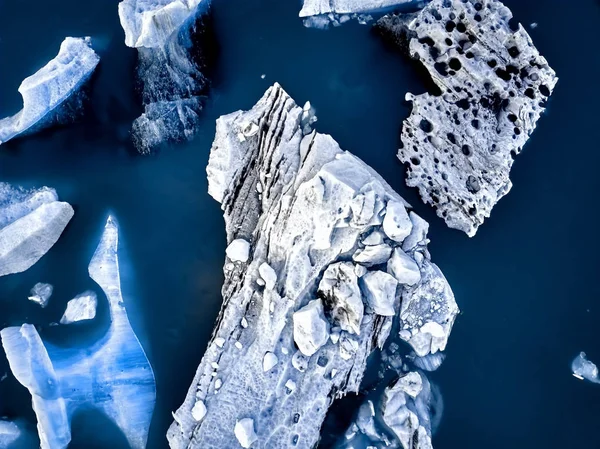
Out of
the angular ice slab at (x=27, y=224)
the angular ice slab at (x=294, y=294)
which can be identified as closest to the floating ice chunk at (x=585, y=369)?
the angular ice slab at (x=294, y=294)

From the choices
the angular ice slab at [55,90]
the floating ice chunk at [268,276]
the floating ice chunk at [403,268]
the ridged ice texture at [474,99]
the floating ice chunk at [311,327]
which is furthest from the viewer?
the angular ice slab at [55,90]

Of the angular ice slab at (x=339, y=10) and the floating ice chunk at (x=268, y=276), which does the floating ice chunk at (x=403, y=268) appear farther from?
the angular ice slab at (x=339, y=10)

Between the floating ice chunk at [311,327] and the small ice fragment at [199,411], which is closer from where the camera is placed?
the floating ice chunk at [311,327]

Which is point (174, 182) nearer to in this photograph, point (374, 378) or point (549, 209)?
point (374, 378)

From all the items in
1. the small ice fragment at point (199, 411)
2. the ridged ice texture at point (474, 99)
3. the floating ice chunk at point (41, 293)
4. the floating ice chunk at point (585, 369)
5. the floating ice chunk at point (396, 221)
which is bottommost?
the floating ice chunk at point (585, 369)

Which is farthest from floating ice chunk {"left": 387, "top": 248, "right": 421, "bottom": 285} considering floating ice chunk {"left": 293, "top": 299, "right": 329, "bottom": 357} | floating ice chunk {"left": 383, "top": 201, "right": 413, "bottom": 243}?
floating ice chunk {"left": 293, "top": 299, "right": 329, "bottom": 357}

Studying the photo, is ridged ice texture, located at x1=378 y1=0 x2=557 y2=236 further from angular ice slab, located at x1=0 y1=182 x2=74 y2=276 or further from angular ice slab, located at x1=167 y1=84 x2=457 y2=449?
angular ice slab, located at x1=0 y1=182 x2=74 y2=276

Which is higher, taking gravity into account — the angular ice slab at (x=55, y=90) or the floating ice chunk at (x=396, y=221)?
the angular ice slab at (x=55, y=90)

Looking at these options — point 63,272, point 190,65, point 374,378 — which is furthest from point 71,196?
point 374,378
